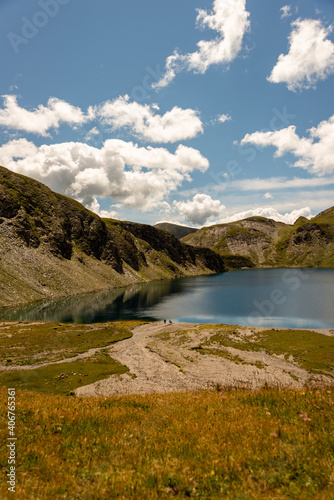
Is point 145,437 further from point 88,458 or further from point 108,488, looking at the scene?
point 108,488

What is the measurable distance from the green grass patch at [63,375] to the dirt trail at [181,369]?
1.88 m

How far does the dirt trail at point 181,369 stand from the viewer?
3225cm

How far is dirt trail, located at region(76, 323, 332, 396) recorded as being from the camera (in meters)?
32.2

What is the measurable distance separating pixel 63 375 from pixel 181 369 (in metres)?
17.8

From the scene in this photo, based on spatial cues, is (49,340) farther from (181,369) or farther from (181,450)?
(181,450)

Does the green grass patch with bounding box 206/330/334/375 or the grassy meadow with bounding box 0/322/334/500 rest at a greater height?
the grassy meadow with bounding box 0/322/334/500

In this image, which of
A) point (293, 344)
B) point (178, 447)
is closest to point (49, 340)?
point (293, 344)

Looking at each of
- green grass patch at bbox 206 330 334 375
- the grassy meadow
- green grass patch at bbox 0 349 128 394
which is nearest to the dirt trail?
green grass patch at bbox 0 349 128 394

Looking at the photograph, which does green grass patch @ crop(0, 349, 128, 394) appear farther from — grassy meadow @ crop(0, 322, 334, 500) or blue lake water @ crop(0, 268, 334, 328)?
blue lake water @ crop(0, 268, 334, 328)

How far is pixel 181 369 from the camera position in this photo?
4034cm

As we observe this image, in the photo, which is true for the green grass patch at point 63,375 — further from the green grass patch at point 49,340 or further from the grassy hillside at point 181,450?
the grassy hillside at point 181,450

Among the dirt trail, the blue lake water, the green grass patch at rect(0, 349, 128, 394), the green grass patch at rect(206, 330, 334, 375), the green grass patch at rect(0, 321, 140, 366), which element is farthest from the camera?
the blue lake water

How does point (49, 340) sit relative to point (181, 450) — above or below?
below

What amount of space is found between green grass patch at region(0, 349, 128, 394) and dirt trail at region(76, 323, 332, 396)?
6.17 ft
